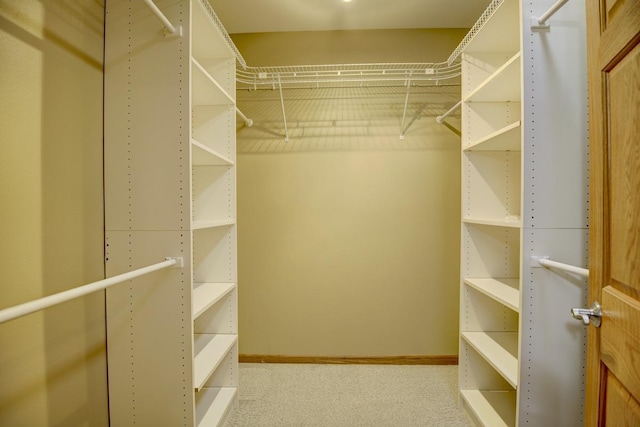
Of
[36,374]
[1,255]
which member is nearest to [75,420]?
[36,374]

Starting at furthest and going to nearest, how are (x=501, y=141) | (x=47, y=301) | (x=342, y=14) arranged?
(x=342, y=14) → (x=501, y=141) → (x=47, y=301)

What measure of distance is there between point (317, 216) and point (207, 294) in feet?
3.45

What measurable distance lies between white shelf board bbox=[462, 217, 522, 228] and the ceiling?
1569 mm

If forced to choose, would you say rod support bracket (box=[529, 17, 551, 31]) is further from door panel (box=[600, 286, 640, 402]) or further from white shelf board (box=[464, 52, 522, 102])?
door panel (box=[600, 286, 640, 402])

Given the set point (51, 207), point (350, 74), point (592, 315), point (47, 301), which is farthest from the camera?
point (350, 74)

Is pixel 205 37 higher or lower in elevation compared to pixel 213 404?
higher

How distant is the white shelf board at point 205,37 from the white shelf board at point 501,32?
1.41 m

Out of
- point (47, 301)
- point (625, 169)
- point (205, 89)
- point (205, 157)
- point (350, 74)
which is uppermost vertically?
point (350, 74)

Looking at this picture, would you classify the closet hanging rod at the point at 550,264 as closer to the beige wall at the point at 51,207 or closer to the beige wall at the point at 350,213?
the beige wall at the point at 350,213

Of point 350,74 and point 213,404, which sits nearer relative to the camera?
point 213,404

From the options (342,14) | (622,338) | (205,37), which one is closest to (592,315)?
(622,338)

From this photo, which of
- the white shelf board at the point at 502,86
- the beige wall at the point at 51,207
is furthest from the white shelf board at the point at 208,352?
the white shelf board at the point at 502,86

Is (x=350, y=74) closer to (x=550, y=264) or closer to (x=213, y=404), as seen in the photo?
(x=550, y=264)

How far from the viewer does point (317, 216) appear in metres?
2.29
